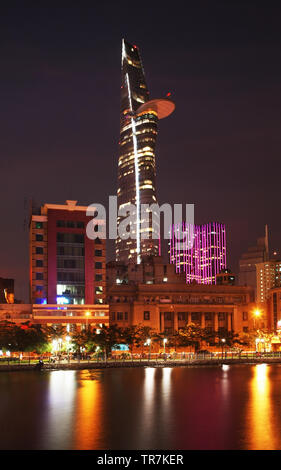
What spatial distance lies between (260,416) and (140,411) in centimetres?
1047

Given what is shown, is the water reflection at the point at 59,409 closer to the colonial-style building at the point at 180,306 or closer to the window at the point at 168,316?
the colonial-style building at the point at 180,306

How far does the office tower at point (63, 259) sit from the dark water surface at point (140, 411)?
63054mm

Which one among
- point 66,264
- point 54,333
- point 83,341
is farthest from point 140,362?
point 66,264

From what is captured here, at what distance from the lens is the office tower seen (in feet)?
494

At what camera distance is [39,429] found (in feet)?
156

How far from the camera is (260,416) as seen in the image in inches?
2055

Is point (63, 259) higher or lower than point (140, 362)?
higher

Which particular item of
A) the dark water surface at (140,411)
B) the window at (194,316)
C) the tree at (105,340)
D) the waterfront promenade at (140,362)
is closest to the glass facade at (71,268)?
the window at (194,316)

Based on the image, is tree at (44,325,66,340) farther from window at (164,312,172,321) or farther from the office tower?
window at (164,312,172,321)

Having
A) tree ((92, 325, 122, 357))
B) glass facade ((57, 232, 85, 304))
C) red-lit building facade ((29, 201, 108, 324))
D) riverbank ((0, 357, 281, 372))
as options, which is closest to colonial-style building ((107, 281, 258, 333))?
red-lit building facade ((29, 201, 108, 324))

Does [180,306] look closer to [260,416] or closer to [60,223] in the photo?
[60,223]
